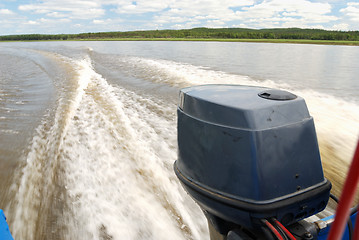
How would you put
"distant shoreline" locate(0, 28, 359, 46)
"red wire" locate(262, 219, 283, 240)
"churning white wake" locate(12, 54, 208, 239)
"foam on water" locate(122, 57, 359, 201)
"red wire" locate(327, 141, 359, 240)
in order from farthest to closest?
"distant shoreline" locate(0, 28, 359, 46) → "foam on water" locate(122, 57, 359, 201) → "churning white wake" locate(12, 54, 208, 239) → "red wire" locate(262, 219, 283, 240) → "red wire" locate(327, 141, 359, 240)

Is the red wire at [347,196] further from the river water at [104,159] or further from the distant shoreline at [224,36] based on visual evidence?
the distant shoreline at [224,36]

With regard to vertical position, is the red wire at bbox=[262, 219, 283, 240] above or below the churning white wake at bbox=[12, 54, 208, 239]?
above

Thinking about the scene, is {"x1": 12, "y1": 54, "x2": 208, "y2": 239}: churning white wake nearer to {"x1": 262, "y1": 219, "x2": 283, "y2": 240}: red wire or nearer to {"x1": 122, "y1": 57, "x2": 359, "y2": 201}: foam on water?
{"x1": 262, "y1": 219, "x2": 283, "y2": 240}: red wire

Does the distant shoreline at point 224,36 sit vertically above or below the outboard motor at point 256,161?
above

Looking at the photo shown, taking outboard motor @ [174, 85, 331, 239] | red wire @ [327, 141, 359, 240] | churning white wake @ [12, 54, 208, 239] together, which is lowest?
churning white wake @ [12, 54, 208, 239]

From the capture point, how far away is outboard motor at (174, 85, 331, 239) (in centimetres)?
93

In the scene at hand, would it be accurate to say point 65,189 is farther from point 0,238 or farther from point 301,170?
point 301,170

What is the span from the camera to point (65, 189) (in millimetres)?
1974

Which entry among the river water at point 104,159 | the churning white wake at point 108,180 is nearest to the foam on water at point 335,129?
the river water at point 104,159

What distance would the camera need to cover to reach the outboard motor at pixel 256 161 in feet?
3.04

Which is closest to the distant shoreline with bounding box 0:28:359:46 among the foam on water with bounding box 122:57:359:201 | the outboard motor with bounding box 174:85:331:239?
the foam on water with bounding box 122:57:359:201

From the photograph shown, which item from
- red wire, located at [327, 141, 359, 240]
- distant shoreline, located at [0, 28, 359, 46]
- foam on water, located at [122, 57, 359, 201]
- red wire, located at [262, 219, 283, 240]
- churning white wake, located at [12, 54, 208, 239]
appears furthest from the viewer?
distant shoreline, located at [0, 28, 359, 46]

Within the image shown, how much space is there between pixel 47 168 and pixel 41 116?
1.48m

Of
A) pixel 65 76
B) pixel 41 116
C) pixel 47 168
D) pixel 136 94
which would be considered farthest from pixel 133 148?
pixel 65 76
